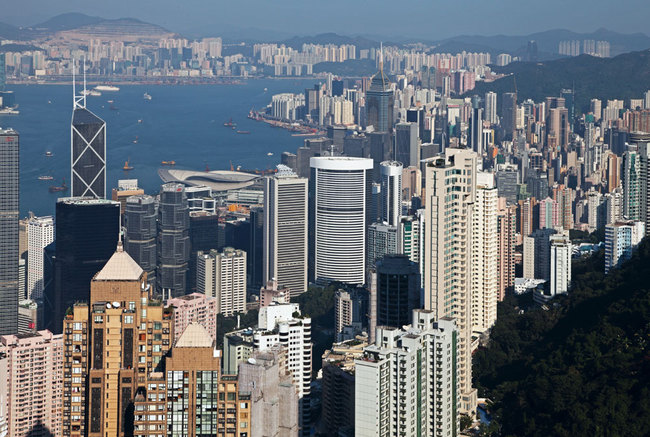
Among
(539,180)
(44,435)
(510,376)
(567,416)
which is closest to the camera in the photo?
(567,416)

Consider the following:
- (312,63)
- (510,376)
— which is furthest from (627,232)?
(312,63)

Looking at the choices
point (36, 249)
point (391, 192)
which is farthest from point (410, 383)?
point (391, 192)

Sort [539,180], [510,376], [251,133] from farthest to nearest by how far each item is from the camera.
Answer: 1. [251,133]
2. [539,180]
3. [510,376]

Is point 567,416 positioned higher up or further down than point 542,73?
further down

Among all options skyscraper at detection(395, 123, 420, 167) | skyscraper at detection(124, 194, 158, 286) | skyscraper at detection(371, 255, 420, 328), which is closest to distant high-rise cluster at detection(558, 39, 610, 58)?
skyscraper at detection(395, 123, 420, 167)

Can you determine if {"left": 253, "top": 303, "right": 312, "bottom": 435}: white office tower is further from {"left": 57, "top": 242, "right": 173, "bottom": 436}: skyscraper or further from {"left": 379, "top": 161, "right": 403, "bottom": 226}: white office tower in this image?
{"left": 379, "top": 161, "right": 403, "bottom": 226}: white office tower

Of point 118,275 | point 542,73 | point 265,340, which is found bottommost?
point 265,340

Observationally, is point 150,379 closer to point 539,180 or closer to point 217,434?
point 217,434
